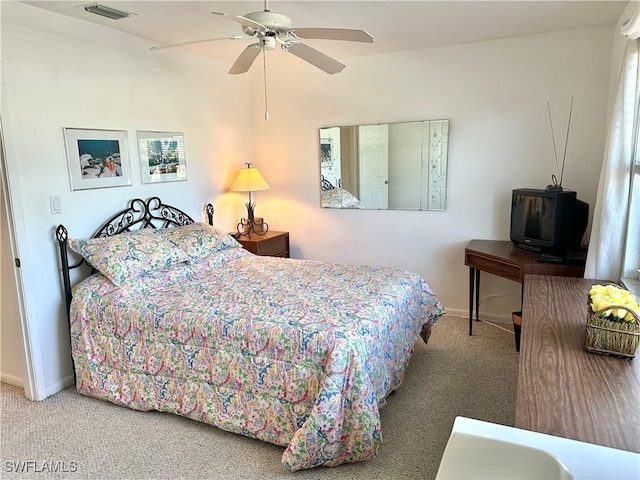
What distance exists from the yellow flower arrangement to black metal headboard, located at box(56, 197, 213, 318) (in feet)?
10.1

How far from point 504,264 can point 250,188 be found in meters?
2.48

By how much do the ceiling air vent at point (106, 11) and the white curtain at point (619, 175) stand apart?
309 cm

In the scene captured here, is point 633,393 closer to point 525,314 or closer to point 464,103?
point 525,314

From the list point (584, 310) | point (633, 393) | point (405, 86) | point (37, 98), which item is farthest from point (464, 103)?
point (37, 98)

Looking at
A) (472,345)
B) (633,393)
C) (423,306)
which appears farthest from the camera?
(472,345)

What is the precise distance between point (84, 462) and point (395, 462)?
5.31ft

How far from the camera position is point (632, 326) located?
1.61 meters

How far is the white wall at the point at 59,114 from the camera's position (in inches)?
106

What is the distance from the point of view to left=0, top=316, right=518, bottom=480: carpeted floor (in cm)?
218

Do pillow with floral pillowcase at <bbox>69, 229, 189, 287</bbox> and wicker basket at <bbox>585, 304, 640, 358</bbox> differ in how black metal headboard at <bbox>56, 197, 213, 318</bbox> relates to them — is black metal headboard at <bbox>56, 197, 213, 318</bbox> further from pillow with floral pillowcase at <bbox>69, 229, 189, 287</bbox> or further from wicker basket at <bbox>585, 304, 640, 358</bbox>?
wicker basket at <bbox>585, 304, 640, 358</bbox>

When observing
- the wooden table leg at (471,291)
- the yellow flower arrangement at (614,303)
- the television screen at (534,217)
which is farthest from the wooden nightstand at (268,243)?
the yellow flower arrangement at (614,303)

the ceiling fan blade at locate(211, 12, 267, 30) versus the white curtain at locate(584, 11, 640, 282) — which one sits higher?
the ceiling fan blade at locate(211, 12, 267, 30)

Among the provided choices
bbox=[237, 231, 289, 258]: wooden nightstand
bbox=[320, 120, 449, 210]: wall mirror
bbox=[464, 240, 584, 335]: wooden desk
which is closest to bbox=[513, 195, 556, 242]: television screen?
bbox=[464, 240, 584, 335]: wooden desk

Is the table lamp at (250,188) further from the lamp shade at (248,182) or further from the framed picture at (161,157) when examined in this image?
the framed picture at (161,157)
